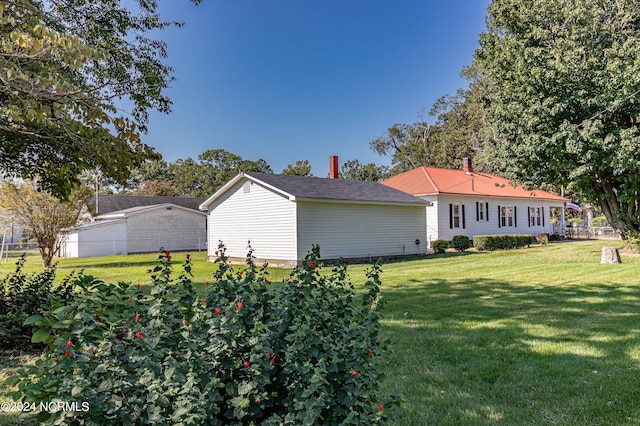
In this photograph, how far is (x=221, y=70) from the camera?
1570cm

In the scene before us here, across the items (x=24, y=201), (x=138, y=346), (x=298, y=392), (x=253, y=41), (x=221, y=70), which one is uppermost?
(x=253, y=41)

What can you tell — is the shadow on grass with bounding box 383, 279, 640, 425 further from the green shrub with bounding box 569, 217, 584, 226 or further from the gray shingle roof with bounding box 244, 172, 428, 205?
the green shrub with bounding box 569, 217, 584, 226

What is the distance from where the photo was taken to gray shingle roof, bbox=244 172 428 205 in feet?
51.3

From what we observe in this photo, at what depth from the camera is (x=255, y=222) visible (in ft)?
55.4

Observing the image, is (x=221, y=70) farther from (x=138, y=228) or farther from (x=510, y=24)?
(x=138, y=228)

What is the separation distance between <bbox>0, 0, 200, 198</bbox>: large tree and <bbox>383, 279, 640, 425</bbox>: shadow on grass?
3846 millimetres

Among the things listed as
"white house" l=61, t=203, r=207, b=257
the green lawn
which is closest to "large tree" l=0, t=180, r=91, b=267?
"white house" l=61, t=203, r=207, b=257

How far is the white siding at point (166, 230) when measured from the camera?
26516 millimetres

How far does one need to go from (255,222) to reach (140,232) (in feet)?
45.9

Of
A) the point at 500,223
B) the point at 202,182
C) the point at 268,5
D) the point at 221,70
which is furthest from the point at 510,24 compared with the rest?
the point at 202,182

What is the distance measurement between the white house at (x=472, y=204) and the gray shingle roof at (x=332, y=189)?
281 cm

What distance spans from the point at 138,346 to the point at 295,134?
93.9ft

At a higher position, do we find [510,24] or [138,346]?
[510,24]

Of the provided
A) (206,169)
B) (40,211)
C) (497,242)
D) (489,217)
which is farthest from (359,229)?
(206,169)
